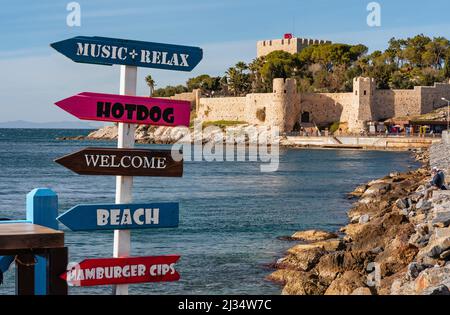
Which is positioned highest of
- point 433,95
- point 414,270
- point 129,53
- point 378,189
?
point 433,95

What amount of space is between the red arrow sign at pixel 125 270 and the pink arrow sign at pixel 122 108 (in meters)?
0.97

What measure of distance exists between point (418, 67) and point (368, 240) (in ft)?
250

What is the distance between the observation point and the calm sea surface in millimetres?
14688

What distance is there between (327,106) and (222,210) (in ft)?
166

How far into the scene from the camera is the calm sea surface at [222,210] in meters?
14.7

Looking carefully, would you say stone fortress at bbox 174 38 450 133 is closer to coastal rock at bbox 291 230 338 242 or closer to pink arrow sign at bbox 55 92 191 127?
coastal rock at bbox 291 230 338 242

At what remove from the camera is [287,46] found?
3696 inches

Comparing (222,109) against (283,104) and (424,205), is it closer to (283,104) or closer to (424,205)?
(283,104)

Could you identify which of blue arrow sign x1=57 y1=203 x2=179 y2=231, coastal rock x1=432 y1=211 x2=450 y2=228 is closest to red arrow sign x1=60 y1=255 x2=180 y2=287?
blue arrow sign x1=57 y1=203 x2=179 y2=231

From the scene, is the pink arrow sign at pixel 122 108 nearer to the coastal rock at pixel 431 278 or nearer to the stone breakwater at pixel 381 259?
the stone breakwater at pixel 381 259

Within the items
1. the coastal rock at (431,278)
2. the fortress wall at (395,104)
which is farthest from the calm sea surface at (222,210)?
the fortress wall at (395,104)

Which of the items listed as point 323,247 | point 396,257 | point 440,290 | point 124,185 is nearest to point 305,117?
point 323,247

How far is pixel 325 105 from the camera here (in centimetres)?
7581
